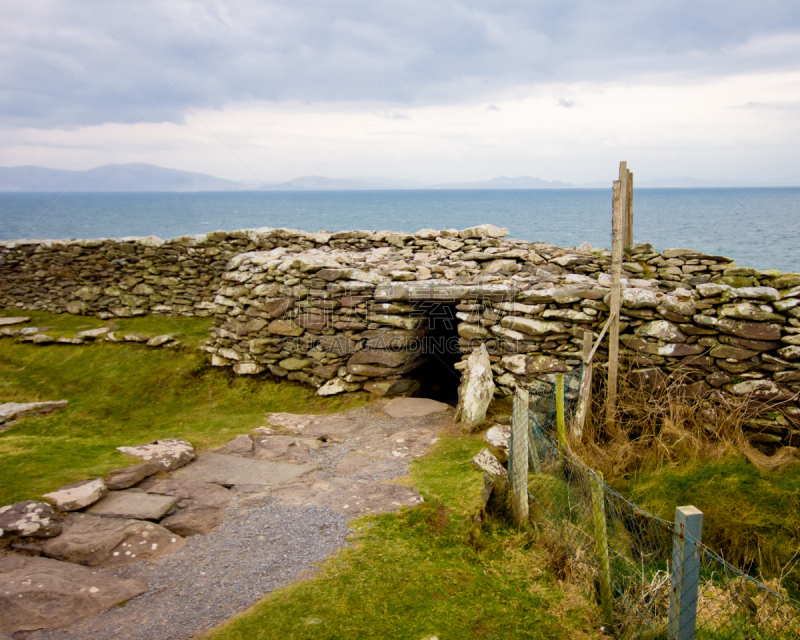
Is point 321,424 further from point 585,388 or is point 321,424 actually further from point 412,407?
point 585,388

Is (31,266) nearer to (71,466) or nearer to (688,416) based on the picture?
(71,466)

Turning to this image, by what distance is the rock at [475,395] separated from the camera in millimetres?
7965

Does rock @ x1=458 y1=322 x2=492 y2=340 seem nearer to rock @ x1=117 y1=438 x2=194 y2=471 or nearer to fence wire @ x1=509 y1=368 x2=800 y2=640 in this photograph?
fence wire @ x1=509 y1=368 x2=800 y2=640

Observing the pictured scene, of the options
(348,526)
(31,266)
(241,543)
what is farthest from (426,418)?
(31,266)

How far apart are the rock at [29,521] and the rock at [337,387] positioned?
5.28 m

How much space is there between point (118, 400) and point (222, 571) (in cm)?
705

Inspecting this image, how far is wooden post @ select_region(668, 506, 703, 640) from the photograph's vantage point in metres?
3.54

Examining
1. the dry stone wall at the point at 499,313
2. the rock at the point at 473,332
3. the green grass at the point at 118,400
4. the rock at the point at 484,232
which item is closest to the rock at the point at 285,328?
the dry stone wall at the point at 499,313

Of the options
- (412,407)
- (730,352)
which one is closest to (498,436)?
(412,407)

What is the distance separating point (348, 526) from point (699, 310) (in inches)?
237

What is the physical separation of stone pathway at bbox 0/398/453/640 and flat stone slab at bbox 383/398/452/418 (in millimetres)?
849

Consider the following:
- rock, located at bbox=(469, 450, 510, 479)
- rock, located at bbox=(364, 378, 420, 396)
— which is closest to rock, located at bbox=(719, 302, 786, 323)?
rock, located at bbox=(469, 450, 510, 479)

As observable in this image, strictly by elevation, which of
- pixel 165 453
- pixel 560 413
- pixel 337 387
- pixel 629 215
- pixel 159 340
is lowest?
pixel 337 387

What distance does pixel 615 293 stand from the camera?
26.0 feet
